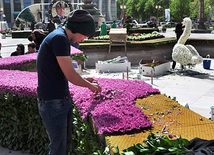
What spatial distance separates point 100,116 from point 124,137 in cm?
48

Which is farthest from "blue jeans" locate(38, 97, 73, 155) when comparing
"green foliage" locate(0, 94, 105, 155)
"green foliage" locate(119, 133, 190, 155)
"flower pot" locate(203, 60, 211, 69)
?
"flower pot" locate(203, 60, 211, 69)

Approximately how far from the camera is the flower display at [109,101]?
2982 mm

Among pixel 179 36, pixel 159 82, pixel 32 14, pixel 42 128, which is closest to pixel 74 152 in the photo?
pixel 42 128

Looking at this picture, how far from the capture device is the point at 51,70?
111 inches

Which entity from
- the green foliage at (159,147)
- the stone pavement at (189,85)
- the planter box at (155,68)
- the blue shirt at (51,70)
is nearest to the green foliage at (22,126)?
the stone pavement at (189,85)

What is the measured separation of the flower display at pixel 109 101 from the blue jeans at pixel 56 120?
0.36 m

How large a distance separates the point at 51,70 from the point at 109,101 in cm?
101

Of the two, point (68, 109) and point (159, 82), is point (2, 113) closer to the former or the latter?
point (68, 109)

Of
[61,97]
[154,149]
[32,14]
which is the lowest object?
[154,149]

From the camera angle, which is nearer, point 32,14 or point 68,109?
point 68,109

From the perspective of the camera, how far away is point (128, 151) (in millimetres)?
2389

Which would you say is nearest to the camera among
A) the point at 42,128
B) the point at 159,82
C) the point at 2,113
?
the point at 42,128

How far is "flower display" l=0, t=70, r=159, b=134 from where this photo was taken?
117 inches

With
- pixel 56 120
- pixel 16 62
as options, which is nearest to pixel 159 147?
pixel 56 120
